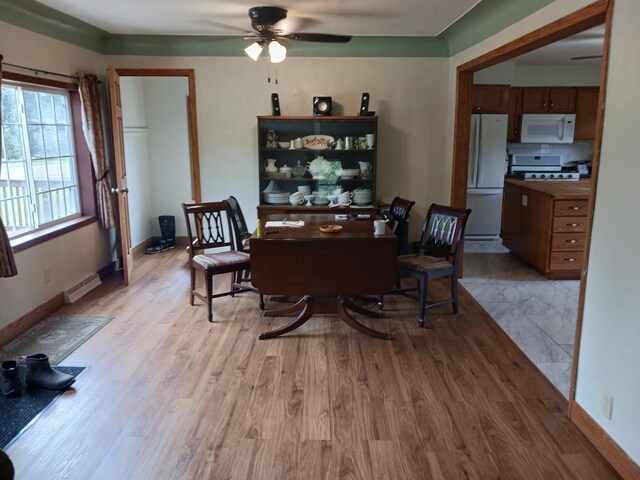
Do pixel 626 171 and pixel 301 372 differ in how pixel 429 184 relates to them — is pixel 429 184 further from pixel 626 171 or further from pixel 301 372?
pixel 626 171

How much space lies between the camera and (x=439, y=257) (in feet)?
13.7

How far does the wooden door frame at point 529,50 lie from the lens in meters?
2.30

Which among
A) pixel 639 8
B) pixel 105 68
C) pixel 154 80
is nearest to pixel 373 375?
pixel 639 8

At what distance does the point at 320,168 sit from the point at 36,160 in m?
2.51

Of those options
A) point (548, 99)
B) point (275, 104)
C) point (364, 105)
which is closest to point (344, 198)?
point (364, 105)

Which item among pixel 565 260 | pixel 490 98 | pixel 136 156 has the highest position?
pixel 490 98

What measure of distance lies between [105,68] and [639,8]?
4624mm

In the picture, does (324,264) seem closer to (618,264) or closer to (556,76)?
(618,264)

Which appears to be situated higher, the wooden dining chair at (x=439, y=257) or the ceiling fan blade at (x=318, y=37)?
the ceiling fan blade at (x=318, y=37)

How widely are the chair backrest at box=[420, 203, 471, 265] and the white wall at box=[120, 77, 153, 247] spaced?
3495mm

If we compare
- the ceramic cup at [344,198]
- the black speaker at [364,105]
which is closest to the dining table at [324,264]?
the ceramic cup at [344,198]

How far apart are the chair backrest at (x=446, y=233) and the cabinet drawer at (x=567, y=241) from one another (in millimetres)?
1290

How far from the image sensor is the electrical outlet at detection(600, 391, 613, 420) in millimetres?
2254

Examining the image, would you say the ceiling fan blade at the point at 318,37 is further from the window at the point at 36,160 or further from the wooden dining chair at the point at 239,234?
the window at the point at 36,160
